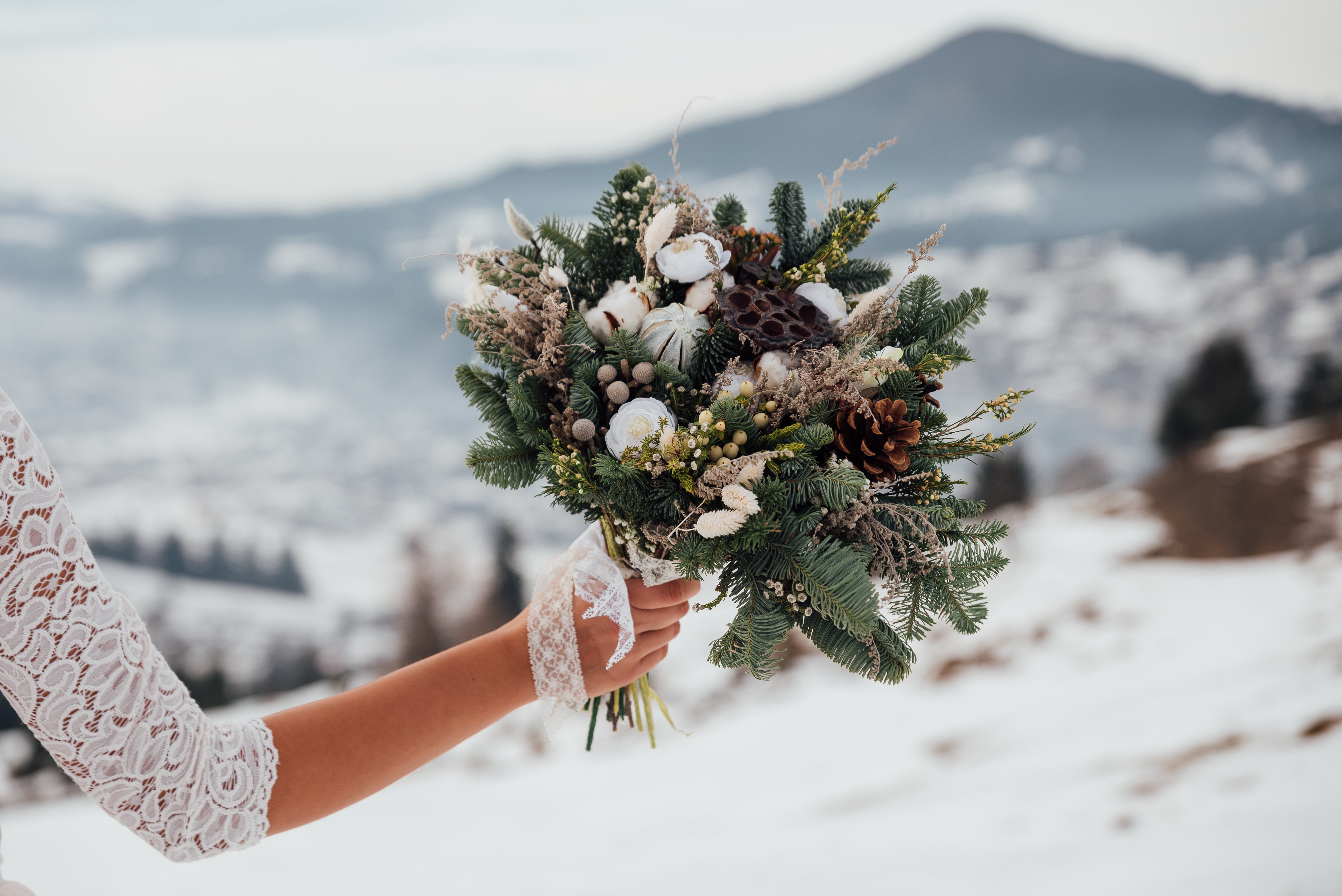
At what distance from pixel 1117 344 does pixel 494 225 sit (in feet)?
171

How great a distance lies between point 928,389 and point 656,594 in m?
0.54

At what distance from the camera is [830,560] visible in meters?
Answer: 0.99

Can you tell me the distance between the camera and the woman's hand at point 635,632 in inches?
46.1

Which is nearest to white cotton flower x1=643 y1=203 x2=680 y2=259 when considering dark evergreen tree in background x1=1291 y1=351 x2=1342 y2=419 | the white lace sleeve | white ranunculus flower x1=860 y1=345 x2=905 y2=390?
white ranunculus flower x1=860 y1=345 x2=905 y2=390

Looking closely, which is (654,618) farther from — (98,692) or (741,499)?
(98,692)

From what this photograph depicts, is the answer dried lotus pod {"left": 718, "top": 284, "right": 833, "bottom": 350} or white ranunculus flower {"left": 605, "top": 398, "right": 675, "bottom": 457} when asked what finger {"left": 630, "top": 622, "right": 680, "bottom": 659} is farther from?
dried lotus pod {"left": 718, "top": 284, "right": 833, "bottom": 350}

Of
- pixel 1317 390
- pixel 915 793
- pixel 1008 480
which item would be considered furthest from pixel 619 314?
pixel 1317 390

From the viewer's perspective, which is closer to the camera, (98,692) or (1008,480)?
(98,692)

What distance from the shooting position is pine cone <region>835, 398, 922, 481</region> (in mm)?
1004

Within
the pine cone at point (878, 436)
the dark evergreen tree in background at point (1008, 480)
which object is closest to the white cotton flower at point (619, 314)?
the pine cone at point (878, 436)

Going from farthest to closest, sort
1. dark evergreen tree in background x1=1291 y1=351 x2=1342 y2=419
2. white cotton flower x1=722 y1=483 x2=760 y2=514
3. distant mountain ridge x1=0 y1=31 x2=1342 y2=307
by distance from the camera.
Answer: distant mountain ridge x1=0 y1=31 x2=1342 y2=307, dark evergreen tree in background x1=1291 y1=351 x2=1342 y2=419, white cotton flower x1=722 y1=483 x2=760 y2=514

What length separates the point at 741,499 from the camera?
3.11 feet

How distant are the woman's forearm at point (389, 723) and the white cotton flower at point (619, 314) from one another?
18.8 inches

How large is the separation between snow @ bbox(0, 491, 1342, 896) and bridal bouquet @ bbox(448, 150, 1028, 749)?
1847 mm
